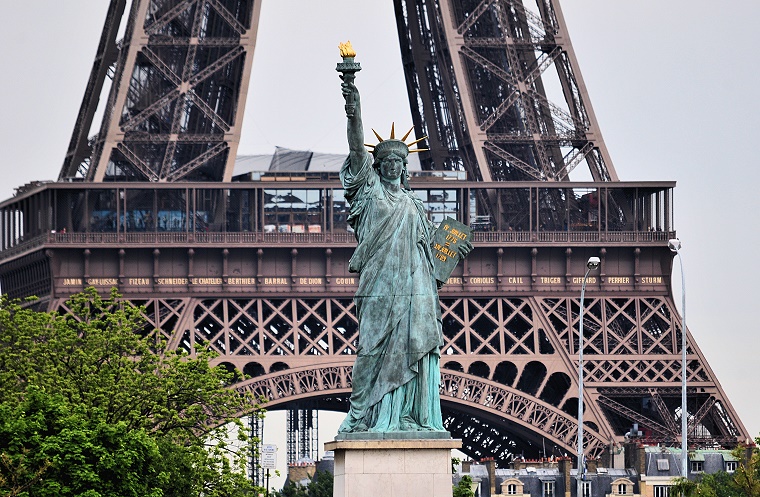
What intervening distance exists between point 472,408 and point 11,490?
37.9 meters

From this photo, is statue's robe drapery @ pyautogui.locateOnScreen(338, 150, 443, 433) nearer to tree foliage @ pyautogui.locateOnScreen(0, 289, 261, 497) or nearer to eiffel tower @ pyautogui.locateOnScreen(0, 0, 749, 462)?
tree foliage @ pyautogui.locateOnScreen(0, 289, 261, 497)

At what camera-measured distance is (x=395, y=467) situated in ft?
135

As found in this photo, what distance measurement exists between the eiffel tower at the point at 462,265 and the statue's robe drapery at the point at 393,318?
159 feet

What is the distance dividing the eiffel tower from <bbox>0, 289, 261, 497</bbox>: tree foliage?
1980 centimetres

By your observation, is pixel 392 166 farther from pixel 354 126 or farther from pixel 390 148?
pixel 354 126

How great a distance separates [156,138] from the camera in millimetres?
94375

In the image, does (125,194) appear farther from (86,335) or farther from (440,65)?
(86,335)

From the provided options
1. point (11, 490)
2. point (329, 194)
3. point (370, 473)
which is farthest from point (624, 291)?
point (370, 473)

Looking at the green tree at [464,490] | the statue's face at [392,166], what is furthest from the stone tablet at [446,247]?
the green tree at [464,490]

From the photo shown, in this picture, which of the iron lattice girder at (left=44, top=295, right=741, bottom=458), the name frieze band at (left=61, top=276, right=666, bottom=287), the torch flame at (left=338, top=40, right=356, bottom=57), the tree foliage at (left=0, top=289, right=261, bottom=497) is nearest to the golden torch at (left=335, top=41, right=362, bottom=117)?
the torch flame at (left=338, top=40, right=356, bottom=57)

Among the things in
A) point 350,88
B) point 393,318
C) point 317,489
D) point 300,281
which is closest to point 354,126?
point 350,88

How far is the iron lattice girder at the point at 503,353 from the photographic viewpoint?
298ft

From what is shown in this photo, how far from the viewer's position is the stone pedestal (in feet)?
135

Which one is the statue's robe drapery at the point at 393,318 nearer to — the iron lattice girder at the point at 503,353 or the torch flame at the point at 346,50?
the torch flame at the point at 346,50
